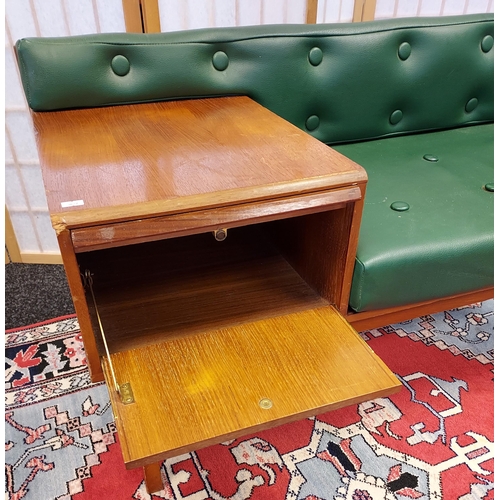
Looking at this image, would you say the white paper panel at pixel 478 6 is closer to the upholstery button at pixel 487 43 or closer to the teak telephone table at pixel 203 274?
the upholstery button at pixel 487 43

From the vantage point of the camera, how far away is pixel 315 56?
3.54 ft

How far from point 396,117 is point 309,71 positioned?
29cm

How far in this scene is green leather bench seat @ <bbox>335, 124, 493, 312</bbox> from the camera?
0.78 metres

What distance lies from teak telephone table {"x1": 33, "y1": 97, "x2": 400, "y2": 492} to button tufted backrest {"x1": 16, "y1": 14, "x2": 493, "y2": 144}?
0.23ft

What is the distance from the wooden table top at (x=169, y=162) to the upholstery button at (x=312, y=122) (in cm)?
24

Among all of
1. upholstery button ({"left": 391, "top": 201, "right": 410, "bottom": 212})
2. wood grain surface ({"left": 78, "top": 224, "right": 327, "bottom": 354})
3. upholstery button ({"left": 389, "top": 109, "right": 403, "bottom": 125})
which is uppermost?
upholstery button ({"left": 389, "top": 109, "right": 403, "bottom": 125})

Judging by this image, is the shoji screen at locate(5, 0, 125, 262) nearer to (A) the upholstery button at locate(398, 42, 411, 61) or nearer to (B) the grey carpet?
(B) the grey carpet

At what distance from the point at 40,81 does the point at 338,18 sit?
0.88 meters

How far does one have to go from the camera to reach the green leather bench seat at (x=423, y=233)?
2.55 ft

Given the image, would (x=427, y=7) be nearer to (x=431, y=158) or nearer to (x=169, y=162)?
(x=431, y=158)

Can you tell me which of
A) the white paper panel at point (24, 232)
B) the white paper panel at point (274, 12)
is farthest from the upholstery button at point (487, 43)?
the white paper panel at point (24, 232)

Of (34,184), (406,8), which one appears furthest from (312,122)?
(34,184)

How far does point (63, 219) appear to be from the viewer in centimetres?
55

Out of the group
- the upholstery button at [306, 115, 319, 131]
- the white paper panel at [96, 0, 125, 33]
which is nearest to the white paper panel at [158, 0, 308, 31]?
the white paper panel at [96, 0, 125, 33]
